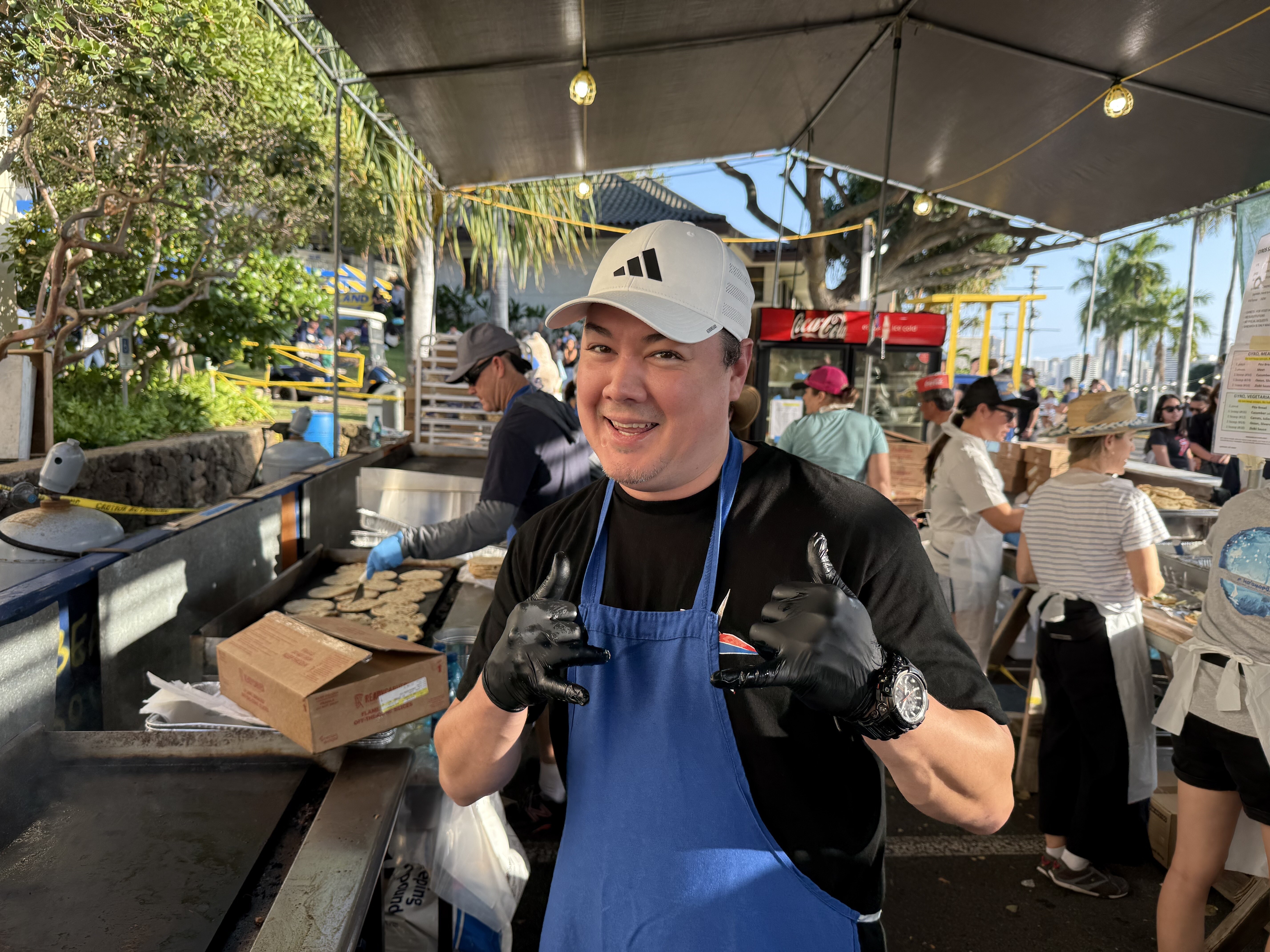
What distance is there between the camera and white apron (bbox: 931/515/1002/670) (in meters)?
4.43

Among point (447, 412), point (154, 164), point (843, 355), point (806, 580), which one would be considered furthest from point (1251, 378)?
point (154, 164)

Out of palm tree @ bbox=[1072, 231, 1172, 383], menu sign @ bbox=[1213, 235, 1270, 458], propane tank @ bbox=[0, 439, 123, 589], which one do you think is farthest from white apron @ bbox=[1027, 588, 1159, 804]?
palm tree @ bbox=[1072, 231, 1172, 383]

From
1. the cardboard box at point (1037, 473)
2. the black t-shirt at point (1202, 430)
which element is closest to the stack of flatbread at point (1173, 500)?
the cardboard box at point (1037, 473)

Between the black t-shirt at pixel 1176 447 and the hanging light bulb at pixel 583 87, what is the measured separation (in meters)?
7.90

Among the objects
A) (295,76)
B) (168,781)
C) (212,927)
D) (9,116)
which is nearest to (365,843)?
(212,927)

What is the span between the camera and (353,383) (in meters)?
19.7

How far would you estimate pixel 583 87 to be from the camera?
453 cm

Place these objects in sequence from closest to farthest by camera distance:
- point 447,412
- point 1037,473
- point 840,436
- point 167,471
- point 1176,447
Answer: point 840,436
point 1037,473
point 167,471
point 447,412
point 1176,447

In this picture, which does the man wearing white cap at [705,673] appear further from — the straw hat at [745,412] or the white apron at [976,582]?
the white apron at [976,582]

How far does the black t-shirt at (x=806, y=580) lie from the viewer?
1246 mm

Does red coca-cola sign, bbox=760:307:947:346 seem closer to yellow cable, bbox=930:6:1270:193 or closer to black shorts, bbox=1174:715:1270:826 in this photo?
yellow cable, bbox=930:6:1270:193

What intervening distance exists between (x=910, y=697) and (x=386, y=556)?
259 cm

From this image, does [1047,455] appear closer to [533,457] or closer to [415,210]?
[533,457]

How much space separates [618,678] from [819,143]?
7.15 m
